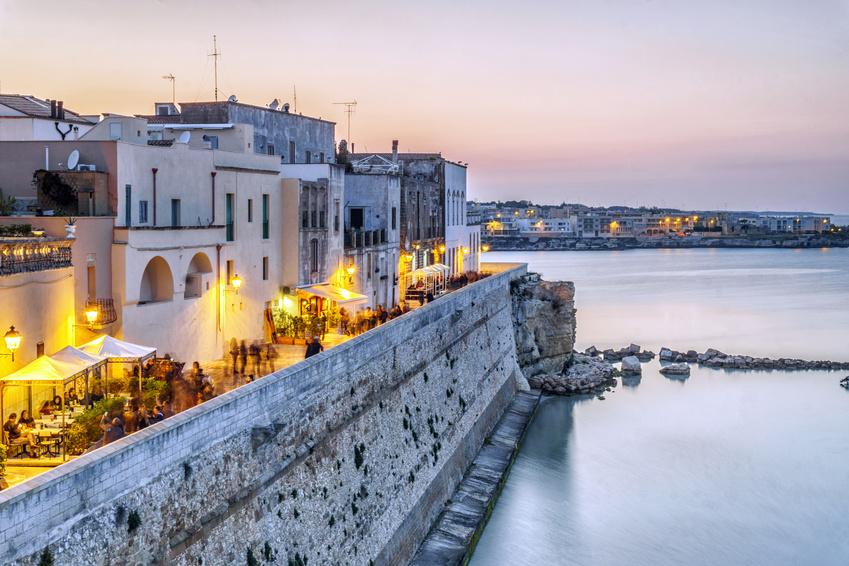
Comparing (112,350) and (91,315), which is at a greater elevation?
(91,315)

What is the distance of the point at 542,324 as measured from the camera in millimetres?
30172

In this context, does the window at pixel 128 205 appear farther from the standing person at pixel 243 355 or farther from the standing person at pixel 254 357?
the standing person at pixel 254 357

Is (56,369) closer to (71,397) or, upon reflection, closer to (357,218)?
(71,397)

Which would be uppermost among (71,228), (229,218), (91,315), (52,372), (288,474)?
(229,218)

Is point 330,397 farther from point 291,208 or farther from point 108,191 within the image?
point 291,208

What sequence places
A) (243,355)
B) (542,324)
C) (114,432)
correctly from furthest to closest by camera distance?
(542,324) < (243,355) < (114,432)

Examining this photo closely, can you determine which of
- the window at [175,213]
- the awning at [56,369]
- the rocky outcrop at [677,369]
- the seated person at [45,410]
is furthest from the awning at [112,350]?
the rocky outcrop at [677,369]

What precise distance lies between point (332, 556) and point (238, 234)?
28.4 feet

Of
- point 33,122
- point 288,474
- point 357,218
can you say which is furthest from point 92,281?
point 357,218

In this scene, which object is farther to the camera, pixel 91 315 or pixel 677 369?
pixel 677 369

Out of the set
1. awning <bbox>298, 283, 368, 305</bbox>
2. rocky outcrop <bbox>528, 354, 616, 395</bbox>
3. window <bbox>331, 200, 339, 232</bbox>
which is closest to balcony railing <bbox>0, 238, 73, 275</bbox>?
awning <bbox>298, 283, 368, 305</bbox>

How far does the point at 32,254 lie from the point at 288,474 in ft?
13.9

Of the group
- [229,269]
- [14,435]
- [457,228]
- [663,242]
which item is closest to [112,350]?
[14,435]

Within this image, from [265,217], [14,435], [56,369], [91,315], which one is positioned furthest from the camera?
[265,217]
